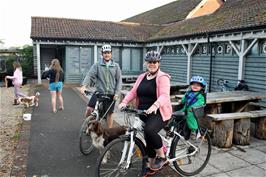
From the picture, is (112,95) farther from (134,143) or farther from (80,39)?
(80,39)

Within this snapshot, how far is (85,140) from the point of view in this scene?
4.58 m

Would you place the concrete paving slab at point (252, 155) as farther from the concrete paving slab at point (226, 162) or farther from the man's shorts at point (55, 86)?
the man's shorts at point (55, 86)

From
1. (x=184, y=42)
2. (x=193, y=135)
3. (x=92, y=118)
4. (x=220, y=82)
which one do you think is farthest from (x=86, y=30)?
(x=193, y=135)

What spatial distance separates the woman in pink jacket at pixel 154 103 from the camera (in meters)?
3.28

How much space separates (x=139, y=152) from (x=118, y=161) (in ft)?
1.09

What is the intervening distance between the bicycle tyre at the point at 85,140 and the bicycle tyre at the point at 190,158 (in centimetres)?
152

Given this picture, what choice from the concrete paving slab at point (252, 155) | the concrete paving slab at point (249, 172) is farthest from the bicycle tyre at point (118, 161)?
the concrete paving slab at point (252, 155)

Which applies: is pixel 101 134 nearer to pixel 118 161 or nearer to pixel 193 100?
pixel 118 161

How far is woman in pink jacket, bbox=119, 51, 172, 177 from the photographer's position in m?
3.28

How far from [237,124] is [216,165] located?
1370 mm

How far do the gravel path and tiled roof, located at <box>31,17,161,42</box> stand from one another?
297 inches

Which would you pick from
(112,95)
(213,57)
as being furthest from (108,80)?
(213,57)

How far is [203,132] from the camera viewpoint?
4172 millimetres

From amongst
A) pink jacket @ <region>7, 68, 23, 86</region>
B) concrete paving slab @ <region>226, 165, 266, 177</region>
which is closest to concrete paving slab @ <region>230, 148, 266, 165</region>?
concrete paving slab @ <region>226, 165, 266, 177</region>
